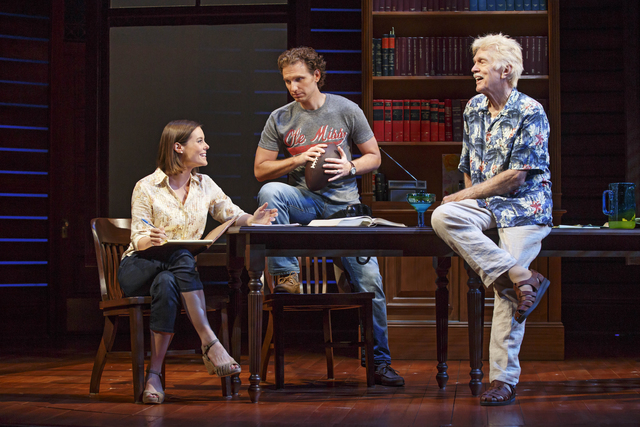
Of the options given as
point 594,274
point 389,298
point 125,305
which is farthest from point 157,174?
point 594,274

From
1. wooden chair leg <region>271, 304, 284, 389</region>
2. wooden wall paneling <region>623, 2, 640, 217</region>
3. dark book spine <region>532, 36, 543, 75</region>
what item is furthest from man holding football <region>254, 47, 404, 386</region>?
wooden wall paneling <region>623, 2, 640, 217</region>

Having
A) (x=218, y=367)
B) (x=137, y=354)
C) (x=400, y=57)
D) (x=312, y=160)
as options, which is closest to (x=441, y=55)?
(x=400, y=57)

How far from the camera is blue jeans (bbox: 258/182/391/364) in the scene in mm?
3043

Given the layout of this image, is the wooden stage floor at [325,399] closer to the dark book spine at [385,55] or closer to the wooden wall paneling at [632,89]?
the wooden wall paneling at [632,89]

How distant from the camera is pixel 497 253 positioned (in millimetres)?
2506

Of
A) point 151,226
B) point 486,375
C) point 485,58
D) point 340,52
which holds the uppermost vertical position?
point 340,52

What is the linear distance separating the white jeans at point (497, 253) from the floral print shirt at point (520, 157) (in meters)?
0.05

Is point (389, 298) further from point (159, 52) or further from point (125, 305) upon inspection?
point (159, 52)

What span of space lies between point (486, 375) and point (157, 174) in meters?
1.88

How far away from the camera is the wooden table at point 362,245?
2.59 metres

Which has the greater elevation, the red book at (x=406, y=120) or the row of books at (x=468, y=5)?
the row of books at (x=468, y=5)

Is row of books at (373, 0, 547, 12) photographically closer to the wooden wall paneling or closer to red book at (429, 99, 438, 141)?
red book at (429, 99, 438, 141)

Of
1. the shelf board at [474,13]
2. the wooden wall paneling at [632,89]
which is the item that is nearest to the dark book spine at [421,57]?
the shelf board at [474,13]

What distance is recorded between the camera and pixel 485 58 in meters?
2.70
